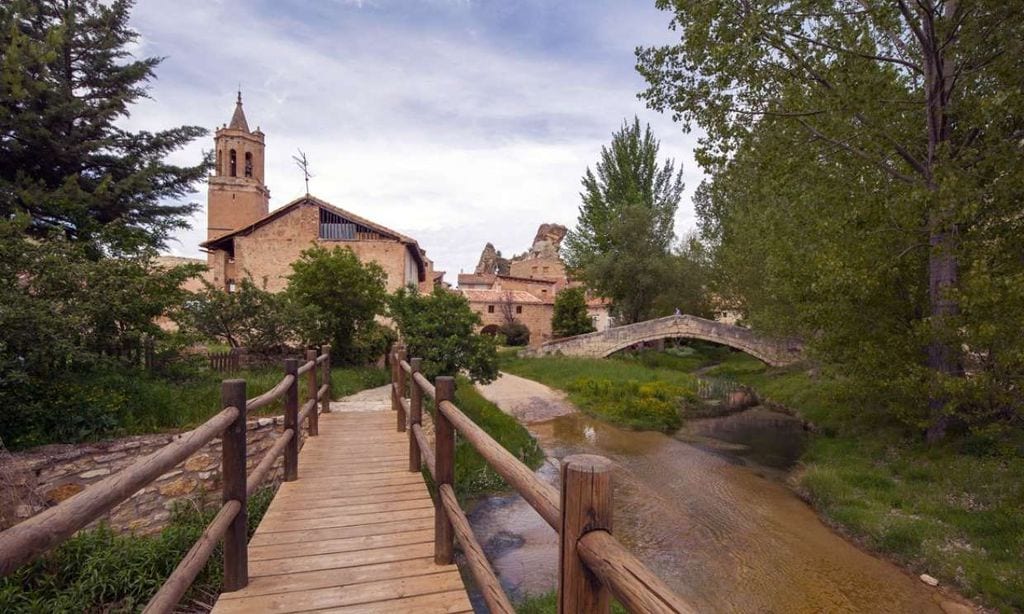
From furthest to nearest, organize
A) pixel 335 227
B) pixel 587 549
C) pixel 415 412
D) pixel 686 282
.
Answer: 1. pixel 686 282
2. pixel 335 227
3. pixel 415 412
4. pixel 587 549

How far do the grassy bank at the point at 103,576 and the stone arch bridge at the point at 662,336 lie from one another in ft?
70.0

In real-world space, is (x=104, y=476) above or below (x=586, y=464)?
below

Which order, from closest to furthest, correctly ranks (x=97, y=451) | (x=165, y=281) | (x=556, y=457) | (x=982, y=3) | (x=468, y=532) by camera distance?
(x=468, y=532), (x=97, y=451), (x=982, y=3), (x=165, y=281), (x=556, y=457)

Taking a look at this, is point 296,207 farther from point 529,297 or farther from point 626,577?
point 626,577

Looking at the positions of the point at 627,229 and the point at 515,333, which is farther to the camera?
the point at 515,333

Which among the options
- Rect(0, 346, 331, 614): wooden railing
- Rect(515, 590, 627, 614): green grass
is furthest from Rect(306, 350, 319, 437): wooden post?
Rect(515, 590, 627, 614): green grass

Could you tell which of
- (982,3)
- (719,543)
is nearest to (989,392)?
(719,543)

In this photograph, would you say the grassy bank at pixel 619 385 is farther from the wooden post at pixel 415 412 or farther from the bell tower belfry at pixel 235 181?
the bell tower belfry at pixel 235 181

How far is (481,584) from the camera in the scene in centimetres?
237

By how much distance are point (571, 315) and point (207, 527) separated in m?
29.3

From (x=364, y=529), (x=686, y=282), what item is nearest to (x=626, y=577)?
(x=364, y=529)

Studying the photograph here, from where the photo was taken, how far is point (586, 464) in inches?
57.1

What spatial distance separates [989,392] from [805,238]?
4727mm

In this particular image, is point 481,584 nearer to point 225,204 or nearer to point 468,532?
point 468,532
